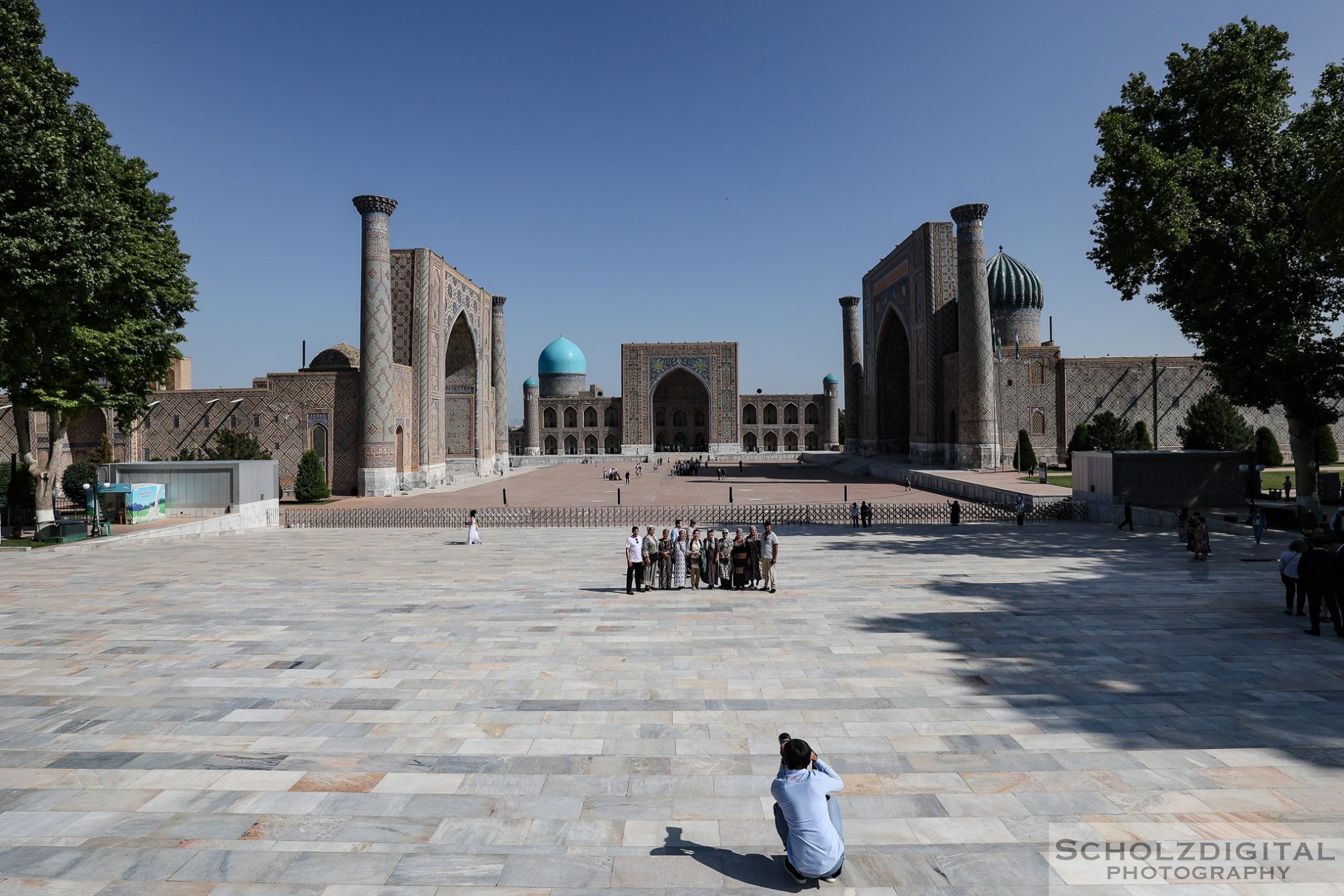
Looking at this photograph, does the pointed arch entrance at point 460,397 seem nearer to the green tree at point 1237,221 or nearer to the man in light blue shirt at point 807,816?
the green tree at point 1237,221

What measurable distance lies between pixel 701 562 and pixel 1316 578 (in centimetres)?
703

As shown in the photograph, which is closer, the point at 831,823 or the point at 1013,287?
the point at 831,823

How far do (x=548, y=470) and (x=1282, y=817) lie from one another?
152 feet

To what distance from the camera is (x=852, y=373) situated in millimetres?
51000

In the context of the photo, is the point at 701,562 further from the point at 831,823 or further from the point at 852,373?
the point at 852,373

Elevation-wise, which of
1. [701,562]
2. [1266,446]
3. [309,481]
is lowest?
[701,562]

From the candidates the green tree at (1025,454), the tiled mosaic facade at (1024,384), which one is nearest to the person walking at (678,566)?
the green tree at (1025,454)

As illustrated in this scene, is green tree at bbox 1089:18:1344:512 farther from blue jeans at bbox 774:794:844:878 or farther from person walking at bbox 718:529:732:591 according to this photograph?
blue jeans at bbox 774:794:844:878

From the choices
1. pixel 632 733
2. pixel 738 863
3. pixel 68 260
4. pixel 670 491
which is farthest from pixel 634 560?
pixel 670 491

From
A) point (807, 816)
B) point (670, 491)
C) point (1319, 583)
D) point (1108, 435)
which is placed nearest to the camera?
point (807, 816)

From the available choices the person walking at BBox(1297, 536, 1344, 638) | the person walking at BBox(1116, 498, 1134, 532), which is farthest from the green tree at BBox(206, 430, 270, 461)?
the person walking at BBox(1297, 536, 1344, 638)

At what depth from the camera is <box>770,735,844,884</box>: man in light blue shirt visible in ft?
11.1

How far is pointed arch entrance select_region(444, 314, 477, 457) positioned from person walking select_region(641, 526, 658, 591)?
28834 millimetres

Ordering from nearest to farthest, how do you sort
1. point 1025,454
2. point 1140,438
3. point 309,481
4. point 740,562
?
point 740,562 → point 309,481 → point 1025,454 → point 1140,438
